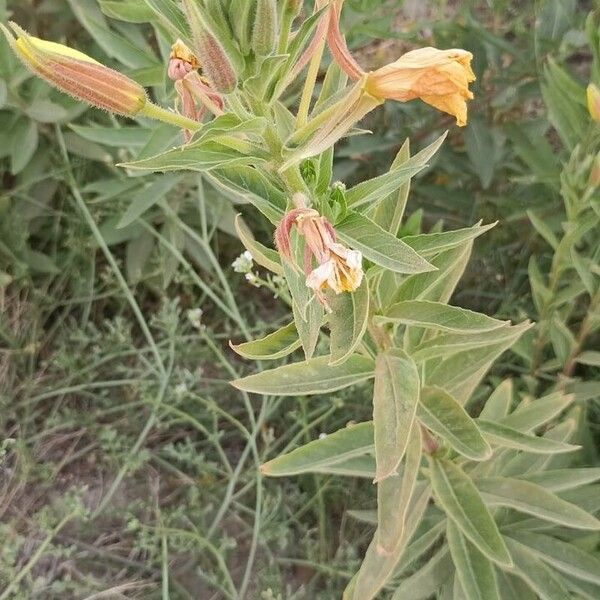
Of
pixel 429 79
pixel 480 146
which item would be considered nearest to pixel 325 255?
pixel 429 79

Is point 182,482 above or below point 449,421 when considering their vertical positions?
below

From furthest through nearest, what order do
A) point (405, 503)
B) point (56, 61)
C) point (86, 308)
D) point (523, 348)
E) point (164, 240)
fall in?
point (86, 308)
point (164, 240)
point (523, 348)
point (405, 503)
point (56, 61)

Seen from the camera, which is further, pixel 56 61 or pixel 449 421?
pixel 449 421

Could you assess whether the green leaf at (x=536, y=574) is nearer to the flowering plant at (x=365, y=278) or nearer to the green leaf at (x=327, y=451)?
the flowering plant at (x=365, y=278)

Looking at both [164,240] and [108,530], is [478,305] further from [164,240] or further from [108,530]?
[108,530]

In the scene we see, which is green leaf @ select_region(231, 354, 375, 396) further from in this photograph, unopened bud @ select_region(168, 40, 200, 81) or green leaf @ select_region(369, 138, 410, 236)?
unopened bud @ select_region(168, 40, 200, 81)

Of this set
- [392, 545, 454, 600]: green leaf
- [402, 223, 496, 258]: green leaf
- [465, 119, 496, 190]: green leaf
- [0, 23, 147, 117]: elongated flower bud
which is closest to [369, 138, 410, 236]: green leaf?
[402, 223, 496, 258]: green leaf

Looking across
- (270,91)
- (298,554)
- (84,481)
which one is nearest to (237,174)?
(270,91)
